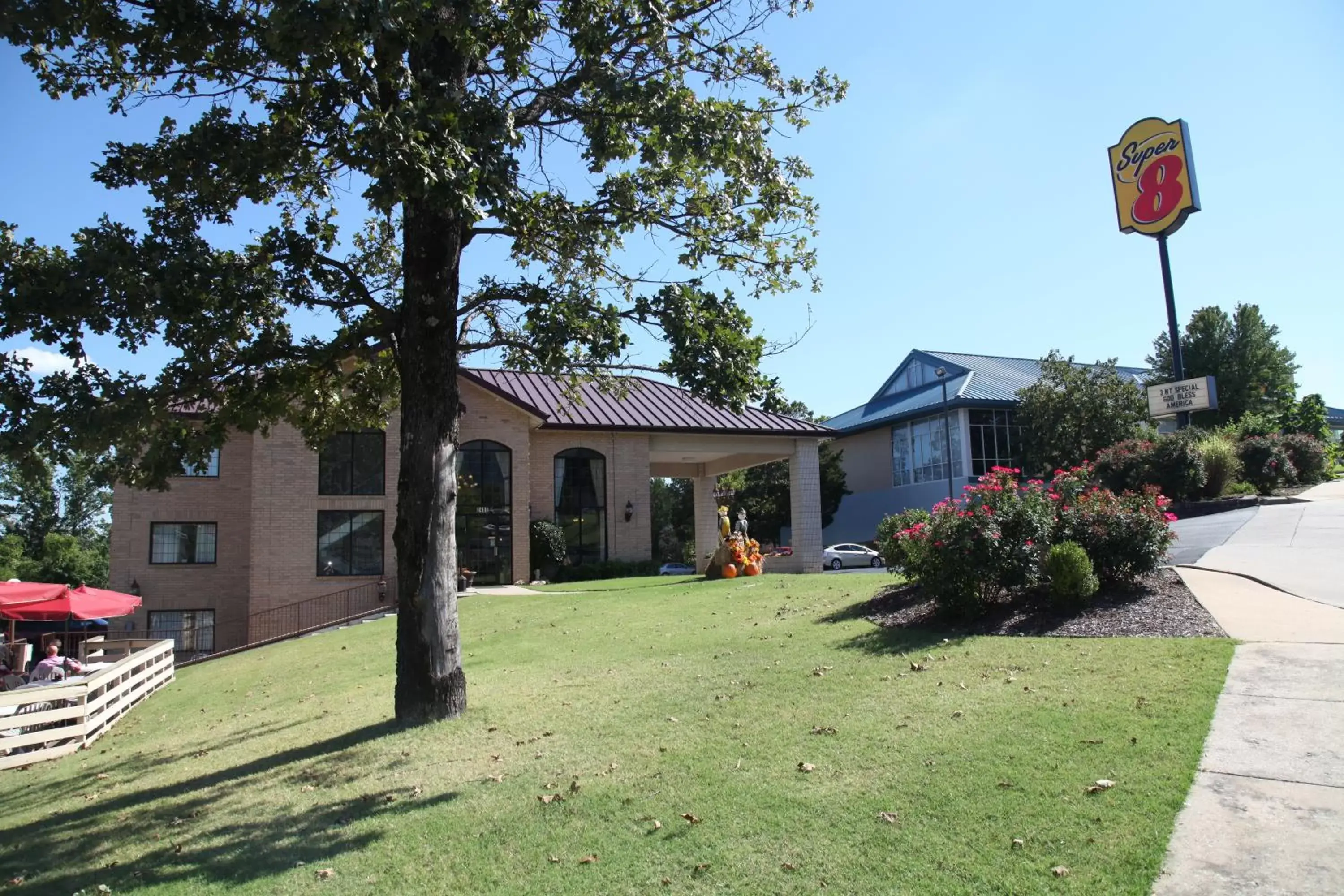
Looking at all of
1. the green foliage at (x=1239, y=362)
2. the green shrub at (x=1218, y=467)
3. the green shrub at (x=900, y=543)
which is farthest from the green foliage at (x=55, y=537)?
the green foliage at (x=1239, y=362)

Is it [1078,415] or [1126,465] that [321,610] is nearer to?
[1126,465]

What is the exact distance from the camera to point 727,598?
53.7 feet

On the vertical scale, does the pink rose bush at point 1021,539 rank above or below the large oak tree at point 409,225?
below

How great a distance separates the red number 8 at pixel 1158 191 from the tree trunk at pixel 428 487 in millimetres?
26798

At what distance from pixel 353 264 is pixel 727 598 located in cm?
881

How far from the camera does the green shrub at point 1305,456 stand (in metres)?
25.1

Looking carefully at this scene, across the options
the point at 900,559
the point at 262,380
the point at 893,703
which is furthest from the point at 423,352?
the point at 900,559

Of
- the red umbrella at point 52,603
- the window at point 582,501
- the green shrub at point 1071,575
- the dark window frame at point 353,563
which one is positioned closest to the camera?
the green shrub at point 1071,575

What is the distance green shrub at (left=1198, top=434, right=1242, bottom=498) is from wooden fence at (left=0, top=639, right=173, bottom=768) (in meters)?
24.1

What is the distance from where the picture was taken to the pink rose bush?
33.3 ft

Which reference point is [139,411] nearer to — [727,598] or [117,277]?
[117,277]

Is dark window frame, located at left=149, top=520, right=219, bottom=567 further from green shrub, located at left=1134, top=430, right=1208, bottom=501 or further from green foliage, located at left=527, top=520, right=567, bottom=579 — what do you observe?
green shrub, located at left=1134, top=430, right=1208, bottom=501

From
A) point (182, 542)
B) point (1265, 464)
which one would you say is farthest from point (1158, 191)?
point (182, 542)

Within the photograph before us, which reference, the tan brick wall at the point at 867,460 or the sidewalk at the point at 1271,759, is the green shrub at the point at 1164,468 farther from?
the tan brick wall at the point at 867,460
